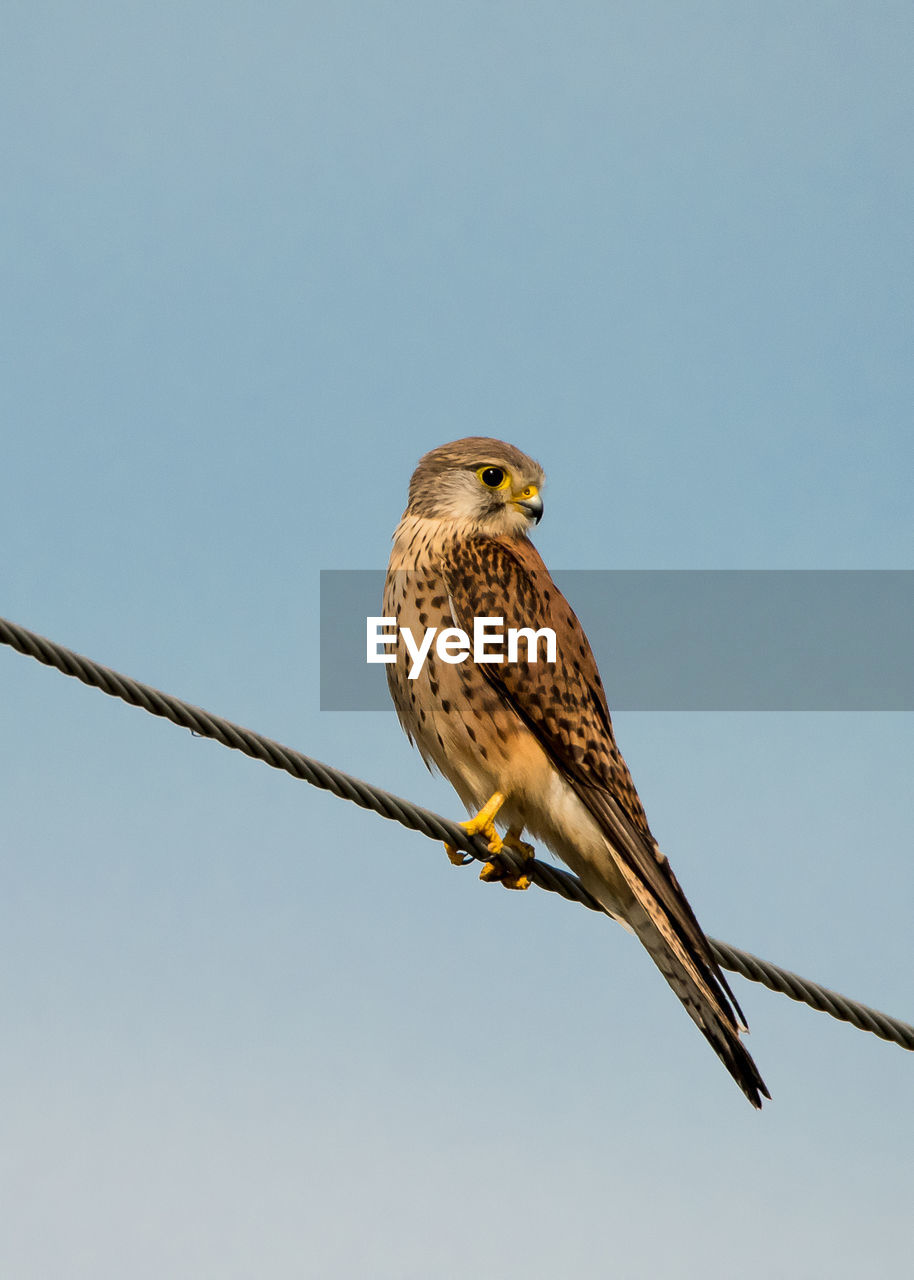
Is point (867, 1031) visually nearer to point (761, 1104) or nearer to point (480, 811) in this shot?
point (761, 1104)

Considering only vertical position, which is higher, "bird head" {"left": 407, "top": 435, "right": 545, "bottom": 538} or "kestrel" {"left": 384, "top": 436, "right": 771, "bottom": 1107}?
"bird head" {"left": 407, "top": 435, "right": 545, "bottom": 538}

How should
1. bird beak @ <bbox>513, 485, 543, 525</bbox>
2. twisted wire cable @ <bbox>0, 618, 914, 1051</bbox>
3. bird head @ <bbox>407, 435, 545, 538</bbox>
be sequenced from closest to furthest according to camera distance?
twisted wire cable @ <bbox>0, 618, 914, 1051</bbox>, bird head @ <bbox>407, 435, 545, 538</bbox>, bird beak @ <bbox>513, 485, 543, 525</bbox>

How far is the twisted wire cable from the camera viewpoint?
328 cm

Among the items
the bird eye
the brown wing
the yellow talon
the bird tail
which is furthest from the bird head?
the bird tail

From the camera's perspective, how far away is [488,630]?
479 cm

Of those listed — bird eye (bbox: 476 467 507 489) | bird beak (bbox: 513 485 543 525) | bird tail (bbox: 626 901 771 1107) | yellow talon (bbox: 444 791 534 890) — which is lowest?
bird tail (bbox: 626 901 771 1107)

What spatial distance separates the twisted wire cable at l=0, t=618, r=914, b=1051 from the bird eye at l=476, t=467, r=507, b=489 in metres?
1.50

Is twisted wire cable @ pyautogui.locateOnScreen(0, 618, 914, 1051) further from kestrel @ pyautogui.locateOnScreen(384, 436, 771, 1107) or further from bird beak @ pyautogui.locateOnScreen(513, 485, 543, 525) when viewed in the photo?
bird beak @ pyautogui.locateOnScreen(513, 485, 543, 525)

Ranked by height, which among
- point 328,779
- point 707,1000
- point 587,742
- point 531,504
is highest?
point 531,504

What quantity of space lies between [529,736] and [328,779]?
4.00 ft

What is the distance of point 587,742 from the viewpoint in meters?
4.73

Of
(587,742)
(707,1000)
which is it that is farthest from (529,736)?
(707,1000)

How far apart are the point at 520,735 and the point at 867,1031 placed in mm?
1378

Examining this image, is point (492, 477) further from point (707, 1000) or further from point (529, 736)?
point (707, 1000)
